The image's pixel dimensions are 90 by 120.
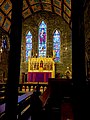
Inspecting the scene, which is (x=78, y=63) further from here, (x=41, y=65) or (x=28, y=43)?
(x=28, y=43)

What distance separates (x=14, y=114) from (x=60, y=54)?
13.7 meters

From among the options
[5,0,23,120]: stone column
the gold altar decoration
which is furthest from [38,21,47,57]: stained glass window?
[5,0,23,120]: stone column

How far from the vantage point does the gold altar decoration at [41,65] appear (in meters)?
14.1

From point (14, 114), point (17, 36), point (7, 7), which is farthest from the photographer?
point (7, 7)

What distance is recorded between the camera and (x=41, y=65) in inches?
559

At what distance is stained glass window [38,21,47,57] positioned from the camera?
16016 mm

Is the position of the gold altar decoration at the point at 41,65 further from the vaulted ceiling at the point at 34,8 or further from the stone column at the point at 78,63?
the stone column at the point at 78,63

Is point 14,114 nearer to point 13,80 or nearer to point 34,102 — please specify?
point 34,102

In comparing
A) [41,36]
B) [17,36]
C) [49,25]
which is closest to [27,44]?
[41,36]

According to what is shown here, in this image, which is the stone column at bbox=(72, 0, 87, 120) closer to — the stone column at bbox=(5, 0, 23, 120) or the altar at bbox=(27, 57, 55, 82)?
the stone column at bbox=(5, 0, 23, 120)

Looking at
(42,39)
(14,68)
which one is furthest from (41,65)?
(14,68)

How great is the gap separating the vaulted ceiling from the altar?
416 centimetres

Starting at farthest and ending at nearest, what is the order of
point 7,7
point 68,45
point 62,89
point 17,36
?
1. point 68,45
2. point 7,7
3. point 62,89
4. point 17,36

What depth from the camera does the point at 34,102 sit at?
2143 millimetres
